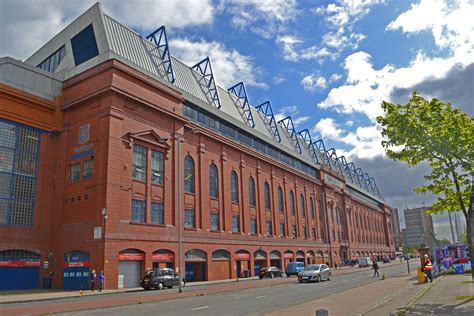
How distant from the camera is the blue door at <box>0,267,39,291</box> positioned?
1225 inches

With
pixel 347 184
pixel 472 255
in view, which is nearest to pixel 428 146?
pixel 472 255

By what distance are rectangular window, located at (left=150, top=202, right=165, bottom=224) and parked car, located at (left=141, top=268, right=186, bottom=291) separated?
→ 6244mm

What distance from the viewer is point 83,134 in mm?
36406

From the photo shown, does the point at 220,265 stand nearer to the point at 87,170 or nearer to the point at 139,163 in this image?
the point at 139,163

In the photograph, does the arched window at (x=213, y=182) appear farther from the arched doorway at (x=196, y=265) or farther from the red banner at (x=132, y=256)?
the red banner at (x=132, y=256)

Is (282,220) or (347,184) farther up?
(347,184)

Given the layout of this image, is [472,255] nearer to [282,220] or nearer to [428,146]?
[428,146]

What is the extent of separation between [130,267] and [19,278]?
8614 mm

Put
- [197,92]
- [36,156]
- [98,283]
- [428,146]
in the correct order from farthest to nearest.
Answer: [197,92] → [36,156] → [98,283] → [428,146]

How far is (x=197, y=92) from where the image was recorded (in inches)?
2004

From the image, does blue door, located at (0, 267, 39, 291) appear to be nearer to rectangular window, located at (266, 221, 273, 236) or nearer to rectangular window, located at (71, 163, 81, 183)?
rectangular window, located at (71, 163, 81, 183)

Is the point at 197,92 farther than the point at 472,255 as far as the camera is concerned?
Yes

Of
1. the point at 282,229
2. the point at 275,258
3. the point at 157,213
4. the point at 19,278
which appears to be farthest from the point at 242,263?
the point at 19,278

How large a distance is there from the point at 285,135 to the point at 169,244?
148 feet
